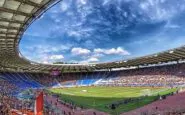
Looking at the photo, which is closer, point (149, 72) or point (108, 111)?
point (108, 111)

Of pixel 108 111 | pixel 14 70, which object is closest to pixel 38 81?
pixel 14 70

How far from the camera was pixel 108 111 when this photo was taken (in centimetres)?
3169

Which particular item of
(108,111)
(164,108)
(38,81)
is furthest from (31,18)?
(38,81)

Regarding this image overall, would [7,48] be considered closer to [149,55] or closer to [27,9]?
[27,9]

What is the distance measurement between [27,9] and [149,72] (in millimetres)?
55390

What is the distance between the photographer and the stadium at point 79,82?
21348 mm

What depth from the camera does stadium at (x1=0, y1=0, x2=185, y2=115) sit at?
70.0ft

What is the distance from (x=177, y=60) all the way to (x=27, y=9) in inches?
2032

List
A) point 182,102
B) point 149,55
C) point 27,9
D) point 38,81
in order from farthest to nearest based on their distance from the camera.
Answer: point 38,81, point 149,55, point 182,102, point 27,9

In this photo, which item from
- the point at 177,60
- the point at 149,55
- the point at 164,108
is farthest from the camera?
the point at 177,60

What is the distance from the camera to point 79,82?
8519cm

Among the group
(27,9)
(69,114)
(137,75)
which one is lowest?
(69,114)

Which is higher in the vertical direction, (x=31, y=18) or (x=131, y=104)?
(x=31, y=18)

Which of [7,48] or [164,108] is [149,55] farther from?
[7,48]
